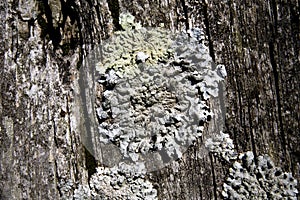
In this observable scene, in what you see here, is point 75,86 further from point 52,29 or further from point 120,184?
point 120,184

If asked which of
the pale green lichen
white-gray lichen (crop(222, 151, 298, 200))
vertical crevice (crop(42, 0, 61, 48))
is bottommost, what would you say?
white-gray lichen (crop(222, 151, 298, 200))

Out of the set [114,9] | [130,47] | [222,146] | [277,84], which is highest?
[114,9]

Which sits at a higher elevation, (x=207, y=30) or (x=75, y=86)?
(x=207, y=30)

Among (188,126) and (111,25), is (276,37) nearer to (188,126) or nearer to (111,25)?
(188,126)

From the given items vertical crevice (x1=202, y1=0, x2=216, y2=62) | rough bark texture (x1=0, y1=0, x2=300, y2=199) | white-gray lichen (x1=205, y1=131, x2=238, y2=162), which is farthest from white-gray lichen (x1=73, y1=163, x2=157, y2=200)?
vertical crevice (x1=202, y1=0, x2=216, y2=62)

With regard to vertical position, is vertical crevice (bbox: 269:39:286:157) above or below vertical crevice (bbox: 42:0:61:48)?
below

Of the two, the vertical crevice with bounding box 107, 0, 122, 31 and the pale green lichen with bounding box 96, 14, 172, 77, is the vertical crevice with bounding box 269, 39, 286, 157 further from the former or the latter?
the vertical crevice with bounding box 107, 0, 122, 31

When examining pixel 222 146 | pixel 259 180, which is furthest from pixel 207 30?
pixel 259 180
